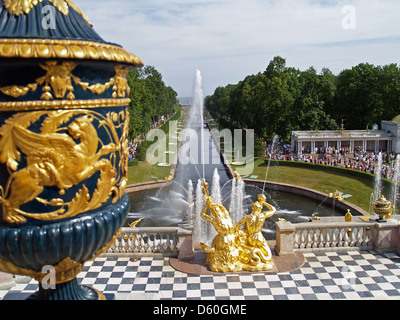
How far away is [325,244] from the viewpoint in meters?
10.7

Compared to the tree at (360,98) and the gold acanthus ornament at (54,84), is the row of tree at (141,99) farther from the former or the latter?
the gold acanthus ornament at (54,84)

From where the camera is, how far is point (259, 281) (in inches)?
357

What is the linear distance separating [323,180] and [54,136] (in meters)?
28.8

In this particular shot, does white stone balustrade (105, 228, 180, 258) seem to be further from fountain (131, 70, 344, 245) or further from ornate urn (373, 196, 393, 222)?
ornate urn (373, 196, 393, 222)

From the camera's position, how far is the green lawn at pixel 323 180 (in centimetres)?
2611

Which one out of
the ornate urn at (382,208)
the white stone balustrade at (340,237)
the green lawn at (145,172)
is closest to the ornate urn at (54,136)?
the white stone balustrade at (340,237)

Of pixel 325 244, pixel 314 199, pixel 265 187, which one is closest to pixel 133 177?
pixel 265 187

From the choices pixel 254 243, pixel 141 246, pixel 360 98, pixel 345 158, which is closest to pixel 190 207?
pixel 141 246

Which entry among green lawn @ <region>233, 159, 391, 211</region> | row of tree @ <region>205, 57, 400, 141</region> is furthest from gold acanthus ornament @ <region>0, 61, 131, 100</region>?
row of tree @ <region>205, 57, 400, 141</region>

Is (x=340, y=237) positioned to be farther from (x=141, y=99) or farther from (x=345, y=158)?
(x=141, y=99)

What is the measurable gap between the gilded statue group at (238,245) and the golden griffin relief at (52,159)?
19.3 ft

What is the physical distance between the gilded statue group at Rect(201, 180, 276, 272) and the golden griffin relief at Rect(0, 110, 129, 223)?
588 centimetres

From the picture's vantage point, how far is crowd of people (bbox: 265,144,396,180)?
3187cm
